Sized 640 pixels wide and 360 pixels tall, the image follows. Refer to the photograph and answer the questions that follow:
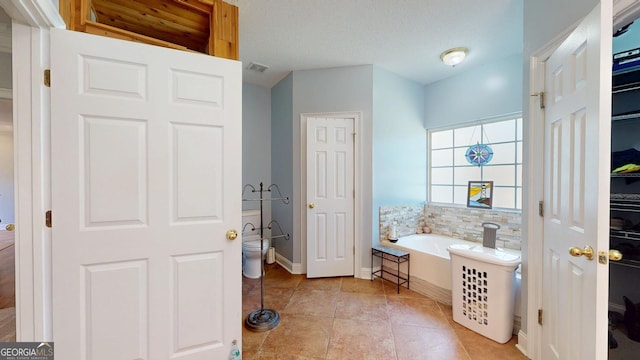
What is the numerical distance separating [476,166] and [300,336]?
285 cm

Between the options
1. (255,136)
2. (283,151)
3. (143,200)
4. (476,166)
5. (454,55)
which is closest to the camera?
(143,200)

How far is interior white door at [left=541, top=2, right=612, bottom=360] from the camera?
36.2 inches

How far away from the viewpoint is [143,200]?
1.31 meters

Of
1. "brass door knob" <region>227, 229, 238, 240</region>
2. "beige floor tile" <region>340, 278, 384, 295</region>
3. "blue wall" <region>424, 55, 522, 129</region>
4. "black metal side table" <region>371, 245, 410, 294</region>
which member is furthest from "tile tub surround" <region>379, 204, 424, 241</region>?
"brass door knob" <region>227, 229, 238, 240</region>

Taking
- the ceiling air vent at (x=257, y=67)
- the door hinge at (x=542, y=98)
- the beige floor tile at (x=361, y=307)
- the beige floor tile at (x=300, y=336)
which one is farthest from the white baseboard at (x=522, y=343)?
the ceiling air vent at (x=257, y=67)

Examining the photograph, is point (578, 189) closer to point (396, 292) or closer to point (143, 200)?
point (396, 292)

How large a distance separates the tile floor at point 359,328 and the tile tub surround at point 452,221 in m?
0.84

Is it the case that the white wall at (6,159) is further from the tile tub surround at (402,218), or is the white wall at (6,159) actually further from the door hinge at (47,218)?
the tile tub surround at (402,218)

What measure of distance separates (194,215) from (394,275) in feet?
7.65

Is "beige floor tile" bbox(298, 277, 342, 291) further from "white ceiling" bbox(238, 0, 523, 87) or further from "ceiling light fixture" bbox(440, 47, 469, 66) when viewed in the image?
"ceiling light fixture" bbox(440, 47, 469, 66)

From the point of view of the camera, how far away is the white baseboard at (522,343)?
163cm

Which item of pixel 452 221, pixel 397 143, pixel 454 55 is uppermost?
pixel 454 55

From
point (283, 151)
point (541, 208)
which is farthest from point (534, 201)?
point (283, 151)

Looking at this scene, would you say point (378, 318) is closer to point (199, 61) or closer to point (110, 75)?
point (199, 61)
